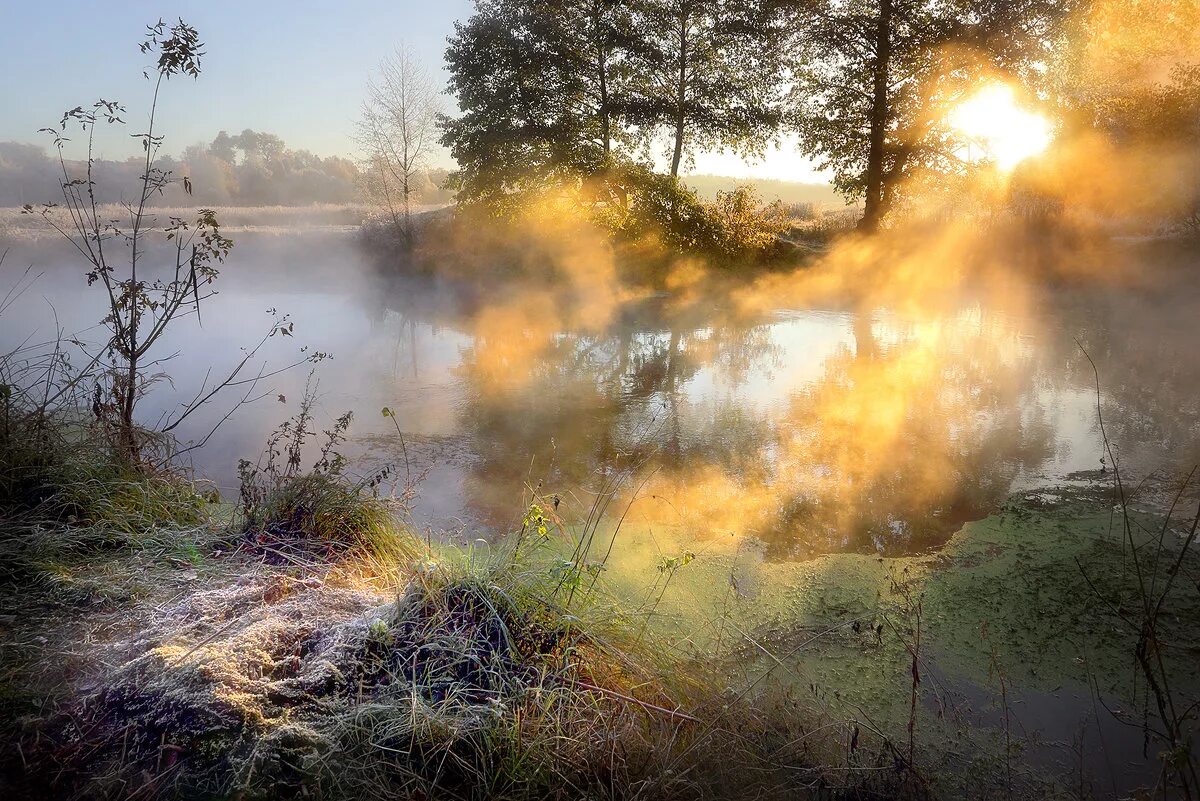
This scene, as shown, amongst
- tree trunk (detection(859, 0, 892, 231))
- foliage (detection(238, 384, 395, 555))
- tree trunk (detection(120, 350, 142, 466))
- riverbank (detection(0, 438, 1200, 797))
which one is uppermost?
tree trunk (detection(859, 0, 892, 231))

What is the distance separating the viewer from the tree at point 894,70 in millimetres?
12926

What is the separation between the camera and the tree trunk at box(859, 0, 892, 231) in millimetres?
13758

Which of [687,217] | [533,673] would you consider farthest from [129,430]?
[687,217]

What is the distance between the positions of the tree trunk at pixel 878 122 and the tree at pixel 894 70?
0.8 inches

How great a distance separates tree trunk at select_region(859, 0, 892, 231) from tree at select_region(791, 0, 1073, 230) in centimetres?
2

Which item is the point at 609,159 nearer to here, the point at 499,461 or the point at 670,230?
the point at 670,230

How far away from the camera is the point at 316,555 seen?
3297 millimetres

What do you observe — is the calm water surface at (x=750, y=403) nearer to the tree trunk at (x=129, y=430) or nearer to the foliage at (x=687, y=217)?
the tree trunk at (x=129, y=430)

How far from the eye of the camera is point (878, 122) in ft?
47.2

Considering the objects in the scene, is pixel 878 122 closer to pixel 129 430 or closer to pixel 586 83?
pixel 586 83

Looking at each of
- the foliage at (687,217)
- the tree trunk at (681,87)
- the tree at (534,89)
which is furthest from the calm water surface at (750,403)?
the tree trunk at (681,87)

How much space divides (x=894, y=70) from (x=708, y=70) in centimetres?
375

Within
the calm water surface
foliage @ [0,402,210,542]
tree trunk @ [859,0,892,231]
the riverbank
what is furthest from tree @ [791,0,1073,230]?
foliage @ [0,402,210,542]

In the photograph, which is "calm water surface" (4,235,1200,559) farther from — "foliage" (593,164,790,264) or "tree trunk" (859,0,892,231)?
"tree trunk" (859,0,892,231)
